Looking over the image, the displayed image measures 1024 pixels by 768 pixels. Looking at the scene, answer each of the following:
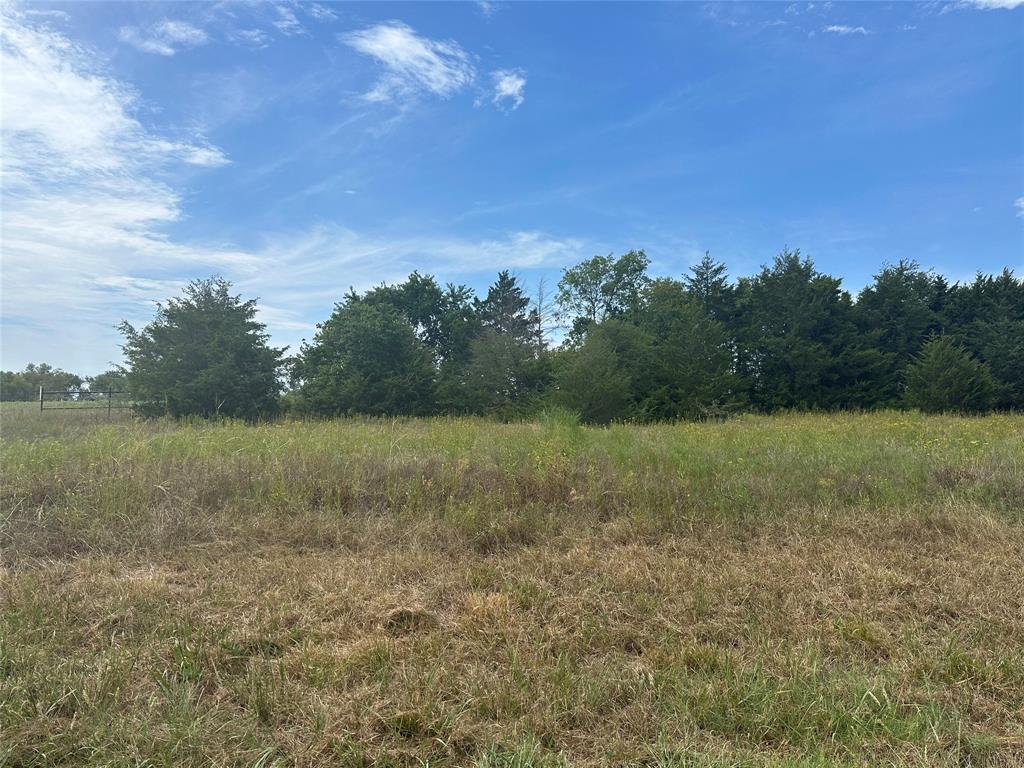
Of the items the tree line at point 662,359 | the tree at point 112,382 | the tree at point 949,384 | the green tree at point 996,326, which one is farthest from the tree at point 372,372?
the green tree at point 996,326

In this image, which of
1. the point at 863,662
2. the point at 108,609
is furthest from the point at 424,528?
the point at 863,662

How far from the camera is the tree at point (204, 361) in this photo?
20.0 meters

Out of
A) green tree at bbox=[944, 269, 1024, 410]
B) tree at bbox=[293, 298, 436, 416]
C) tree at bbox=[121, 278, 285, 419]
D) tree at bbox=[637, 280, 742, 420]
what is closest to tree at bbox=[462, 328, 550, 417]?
tree at bbox=[293, 298, 436, 416]

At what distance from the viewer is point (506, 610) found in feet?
10.2

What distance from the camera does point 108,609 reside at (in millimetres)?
3135

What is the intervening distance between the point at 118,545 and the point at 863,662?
Result: 5.26 m

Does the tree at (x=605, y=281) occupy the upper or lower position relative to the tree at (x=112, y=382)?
upper

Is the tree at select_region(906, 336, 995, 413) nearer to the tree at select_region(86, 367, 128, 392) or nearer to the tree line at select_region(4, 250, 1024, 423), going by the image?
the tree line at select_region(4, 250, 1024, 423)

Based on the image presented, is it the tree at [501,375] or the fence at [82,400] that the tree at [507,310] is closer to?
the tree at [501,375]

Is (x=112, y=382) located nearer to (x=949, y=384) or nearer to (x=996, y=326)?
(x=949, y=384)

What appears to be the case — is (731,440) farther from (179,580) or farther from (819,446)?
(179,580)

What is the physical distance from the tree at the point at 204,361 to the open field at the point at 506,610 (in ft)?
50.3

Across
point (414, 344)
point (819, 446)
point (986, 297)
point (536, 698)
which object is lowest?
point (536, 698)

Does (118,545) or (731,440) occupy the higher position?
(731,440)
